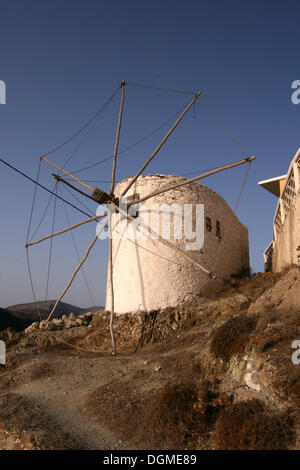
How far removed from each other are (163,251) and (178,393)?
29.2 ft

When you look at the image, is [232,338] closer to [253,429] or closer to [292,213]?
[253,429]

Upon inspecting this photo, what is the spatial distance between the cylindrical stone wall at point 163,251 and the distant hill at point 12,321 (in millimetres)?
28697

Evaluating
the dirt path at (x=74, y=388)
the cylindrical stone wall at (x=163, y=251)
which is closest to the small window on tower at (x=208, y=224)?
the cylindrical stone wall at (x=163, y=251)

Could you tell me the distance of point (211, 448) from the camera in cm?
559

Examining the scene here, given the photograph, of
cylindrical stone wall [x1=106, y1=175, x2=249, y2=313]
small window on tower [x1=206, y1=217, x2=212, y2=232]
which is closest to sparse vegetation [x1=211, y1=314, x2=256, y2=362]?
cylindrical stone wall [x1=106, y1=175, x2=249, y2=313]

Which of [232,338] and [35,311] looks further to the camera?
[35,311]

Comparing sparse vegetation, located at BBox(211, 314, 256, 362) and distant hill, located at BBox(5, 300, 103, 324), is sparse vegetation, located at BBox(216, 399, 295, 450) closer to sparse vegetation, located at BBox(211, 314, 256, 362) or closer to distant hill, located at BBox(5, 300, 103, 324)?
sparse vegetation, located at BBox(211, 314, 256, 362)

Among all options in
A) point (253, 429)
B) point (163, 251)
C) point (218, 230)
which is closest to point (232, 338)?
point (253, 429)

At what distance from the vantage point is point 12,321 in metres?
40.9

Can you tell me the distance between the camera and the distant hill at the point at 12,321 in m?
39.1

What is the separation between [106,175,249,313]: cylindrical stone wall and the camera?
49.2 feet

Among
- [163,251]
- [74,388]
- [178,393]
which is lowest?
[74,388]
